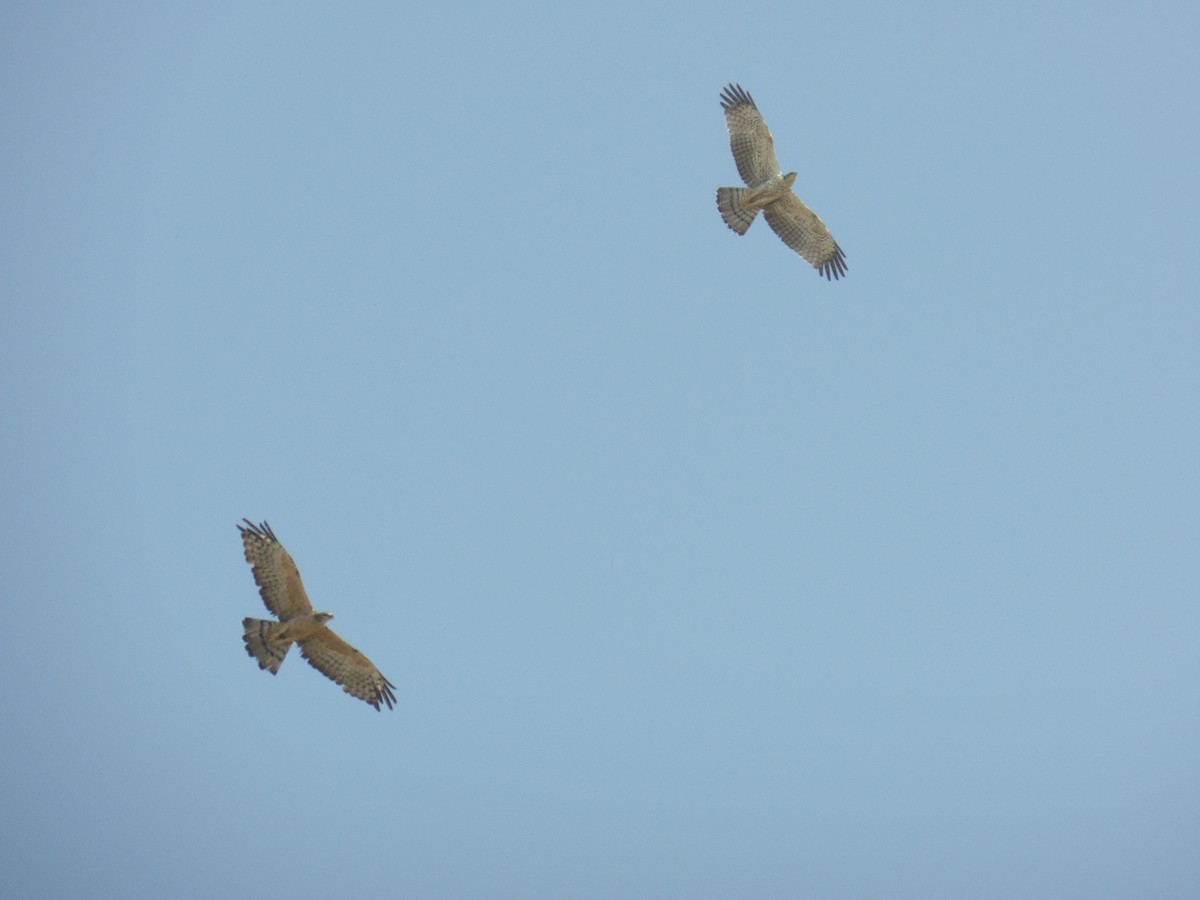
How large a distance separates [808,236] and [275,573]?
309 inches

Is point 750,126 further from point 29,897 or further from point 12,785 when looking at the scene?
point 12,785

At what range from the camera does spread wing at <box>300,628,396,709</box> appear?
15.6 metres

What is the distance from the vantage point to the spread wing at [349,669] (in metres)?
15.6

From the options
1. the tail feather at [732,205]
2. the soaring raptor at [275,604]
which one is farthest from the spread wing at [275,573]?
the tail feather at [732,205]

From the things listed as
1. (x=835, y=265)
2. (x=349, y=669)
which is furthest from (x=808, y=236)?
(x=349, y=669)

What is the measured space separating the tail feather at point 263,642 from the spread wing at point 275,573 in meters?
0.17

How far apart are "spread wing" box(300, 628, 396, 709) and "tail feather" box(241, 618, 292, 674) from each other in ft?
1.52

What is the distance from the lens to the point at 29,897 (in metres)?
45.0

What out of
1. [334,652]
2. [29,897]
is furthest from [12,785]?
[334,652]

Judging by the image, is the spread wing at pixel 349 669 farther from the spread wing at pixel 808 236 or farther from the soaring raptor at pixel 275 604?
the spread wing at pixel 808 236

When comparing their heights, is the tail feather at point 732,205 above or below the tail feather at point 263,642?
above

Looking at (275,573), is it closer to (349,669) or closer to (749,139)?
(349,669)

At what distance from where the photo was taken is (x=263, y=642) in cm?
1499

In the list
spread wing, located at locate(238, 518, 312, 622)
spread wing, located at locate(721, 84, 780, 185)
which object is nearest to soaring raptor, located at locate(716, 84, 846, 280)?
spread wing, located at locate(721, 84, 780, 185)
